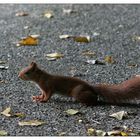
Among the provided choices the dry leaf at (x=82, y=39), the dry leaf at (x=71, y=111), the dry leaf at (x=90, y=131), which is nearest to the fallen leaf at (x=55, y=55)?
Result: the dry leaf at (x=82, y=39)

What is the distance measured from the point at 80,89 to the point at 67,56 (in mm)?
1776

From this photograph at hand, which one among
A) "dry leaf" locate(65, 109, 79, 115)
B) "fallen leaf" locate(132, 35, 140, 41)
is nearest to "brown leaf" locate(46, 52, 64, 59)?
"fallen leaf" locate(132, 35, 140, 41)

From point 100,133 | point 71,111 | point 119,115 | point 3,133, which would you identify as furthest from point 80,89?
point 3,133

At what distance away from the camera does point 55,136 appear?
4523 mm

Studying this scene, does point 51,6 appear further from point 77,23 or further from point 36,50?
point 36,50

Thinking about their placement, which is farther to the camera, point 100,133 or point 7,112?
point 7,112

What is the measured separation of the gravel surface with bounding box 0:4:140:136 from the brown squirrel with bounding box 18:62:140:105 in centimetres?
9

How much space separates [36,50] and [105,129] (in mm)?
2799

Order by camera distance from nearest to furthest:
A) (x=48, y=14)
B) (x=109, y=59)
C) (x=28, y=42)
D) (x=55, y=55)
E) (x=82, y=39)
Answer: (x=109, y=59), (x=55, y=55), (x=28, y=42), (x=82, y=39), (x=48, y=14)

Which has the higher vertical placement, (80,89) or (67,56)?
(80,89)

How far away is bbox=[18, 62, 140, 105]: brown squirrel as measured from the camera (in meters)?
5.25

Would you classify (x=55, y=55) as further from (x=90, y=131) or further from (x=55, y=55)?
(x=90, y=131)

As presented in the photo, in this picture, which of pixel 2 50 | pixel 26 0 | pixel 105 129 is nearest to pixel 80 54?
pixel 2 50

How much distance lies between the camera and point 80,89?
5.26m
